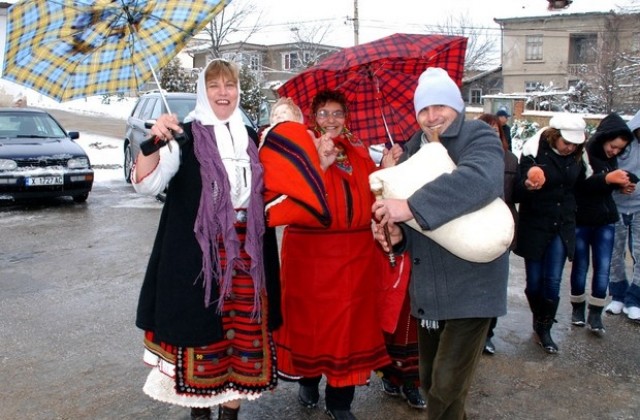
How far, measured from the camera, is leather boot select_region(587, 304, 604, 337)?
4816 mm

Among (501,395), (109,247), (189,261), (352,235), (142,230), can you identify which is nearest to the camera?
A: (189,261)

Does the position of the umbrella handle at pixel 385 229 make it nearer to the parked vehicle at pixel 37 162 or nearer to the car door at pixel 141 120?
the parked vehicle at pixel 37 162

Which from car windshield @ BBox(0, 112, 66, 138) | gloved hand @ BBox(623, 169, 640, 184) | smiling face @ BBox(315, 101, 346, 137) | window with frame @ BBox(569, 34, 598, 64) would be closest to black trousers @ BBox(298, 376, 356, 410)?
smiling face @ BBox(315, 101, 346, 137)

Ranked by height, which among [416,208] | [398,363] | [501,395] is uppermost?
[416,208]

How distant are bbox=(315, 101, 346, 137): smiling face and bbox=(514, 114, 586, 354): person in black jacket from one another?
5.04 feet

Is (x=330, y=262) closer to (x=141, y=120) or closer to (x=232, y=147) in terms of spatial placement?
(x=232, y=147)

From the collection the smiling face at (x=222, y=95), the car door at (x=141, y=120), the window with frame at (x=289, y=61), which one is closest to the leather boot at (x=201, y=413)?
the smiling face at (x=222, y=95)

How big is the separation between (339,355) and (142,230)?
5.66 metres

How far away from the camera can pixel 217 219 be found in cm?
289

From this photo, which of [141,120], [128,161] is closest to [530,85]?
[128,161]

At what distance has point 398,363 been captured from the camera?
354 centimetres

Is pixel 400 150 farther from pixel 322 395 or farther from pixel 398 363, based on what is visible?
pixel 322 395

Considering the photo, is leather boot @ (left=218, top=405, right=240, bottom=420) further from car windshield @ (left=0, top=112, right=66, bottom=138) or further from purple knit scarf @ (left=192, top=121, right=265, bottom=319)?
car windshield @ (left=0, top=112, right=66, bottom=138)

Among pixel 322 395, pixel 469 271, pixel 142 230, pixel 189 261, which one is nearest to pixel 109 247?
pixel 142 230
